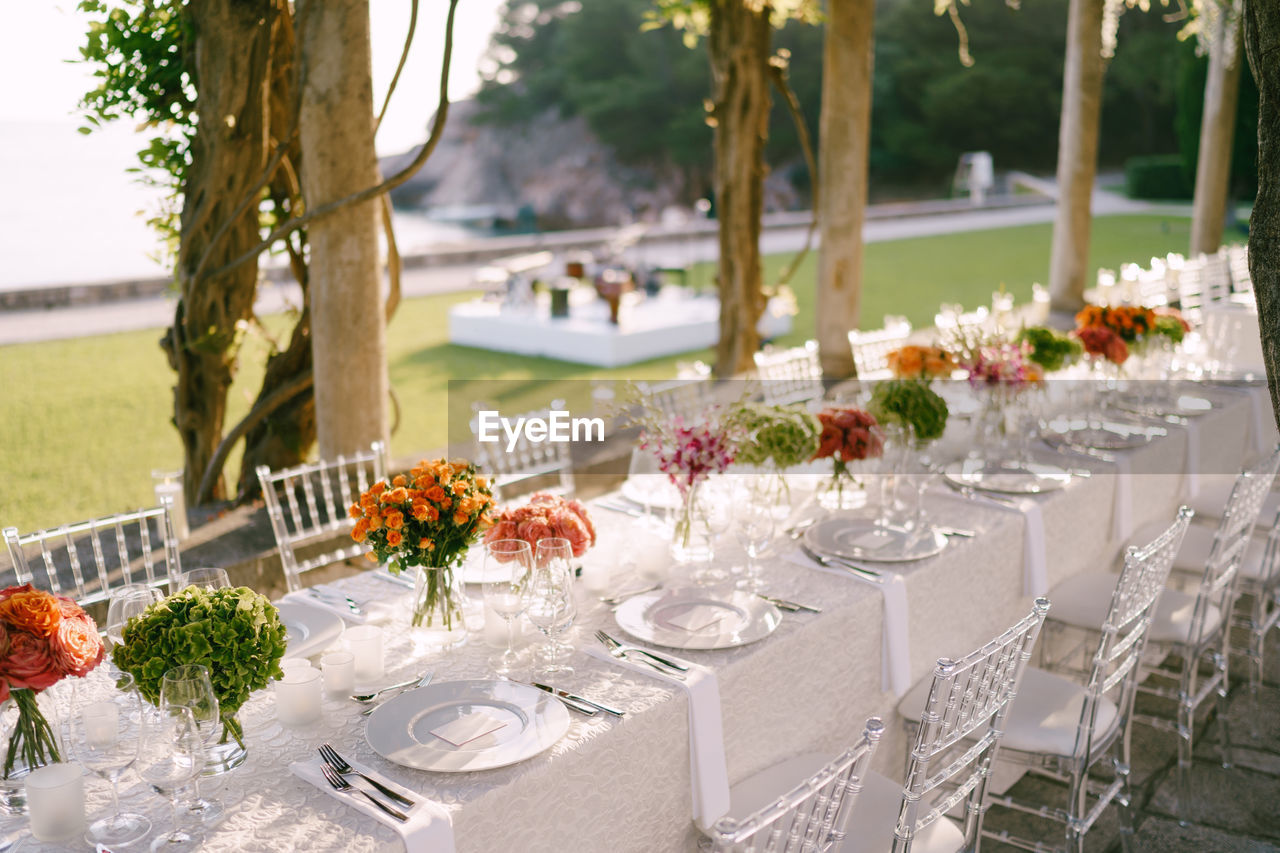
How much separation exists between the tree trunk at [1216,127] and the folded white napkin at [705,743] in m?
9.60

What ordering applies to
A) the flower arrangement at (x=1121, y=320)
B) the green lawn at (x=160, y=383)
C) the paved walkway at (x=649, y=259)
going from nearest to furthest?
1. the flower arrangement at (x=1121, y=320)
2. the green lawn at (x=160, y=383)
3. the paved walkway at (x=649, y=259)

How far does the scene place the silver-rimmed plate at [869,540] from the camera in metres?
2.69

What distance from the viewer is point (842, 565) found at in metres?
2.65

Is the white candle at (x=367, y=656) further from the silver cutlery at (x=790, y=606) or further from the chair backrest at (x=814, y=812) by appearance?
the silver cutlery at (x=790, y=606)

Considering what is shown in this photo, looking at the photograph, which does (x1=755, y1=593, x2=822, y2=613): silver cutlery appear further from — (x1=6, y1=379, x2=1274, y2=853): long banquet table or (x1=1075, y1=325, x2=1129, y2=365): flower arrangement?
(x1=1075, y1=325, x2=1129, y2=365): flower arrangement

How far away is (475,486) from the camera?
2240 millimetres

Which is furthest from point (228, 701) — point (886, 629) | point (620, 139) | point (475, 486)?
point (620, 139)

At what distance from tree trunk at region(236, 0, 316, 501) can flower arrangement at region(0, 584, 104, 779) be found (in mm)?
3103

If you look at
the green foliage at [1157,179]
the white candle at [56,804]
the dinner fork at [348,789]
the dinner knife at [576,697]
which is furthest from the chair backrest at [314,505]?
the green foliage at [1157,179]

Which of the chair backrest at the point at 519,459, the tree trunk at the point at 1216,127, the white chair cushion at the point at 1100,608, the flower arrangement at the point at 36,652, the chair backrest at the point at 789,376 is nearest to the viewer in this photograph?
the flower arrangement at the point at 36,652

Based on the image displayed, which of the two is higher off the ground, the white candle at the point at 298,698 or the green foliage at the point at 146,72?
the green foliage at the point at 146,72

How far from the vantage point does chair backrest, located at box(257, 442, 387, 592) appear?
120 inches

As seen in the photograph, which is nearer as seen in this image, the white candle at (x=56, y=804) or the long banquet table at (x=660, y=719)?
the white candle at (x=56, y=804)

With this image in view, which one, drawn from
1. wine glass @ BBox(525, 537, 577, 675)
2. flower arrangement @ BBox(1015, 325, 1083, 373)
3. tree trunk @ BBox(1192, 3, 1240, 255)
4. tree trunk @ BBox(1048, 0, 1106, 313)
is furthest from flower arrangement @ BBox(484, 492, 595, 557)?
tree trunk @ BBox(1192, 3, 1240, 255)
